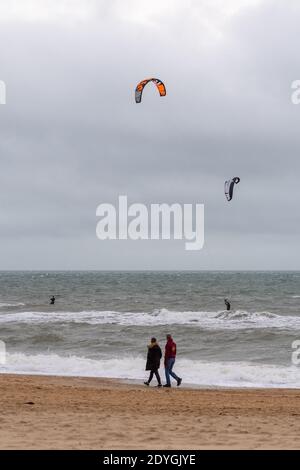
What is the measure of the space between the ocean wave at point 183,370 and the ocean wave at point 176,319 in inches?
455

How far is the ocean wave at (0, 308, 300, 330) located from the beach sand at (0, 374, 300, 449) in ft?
56.5

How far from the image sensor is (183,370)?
19.5 m

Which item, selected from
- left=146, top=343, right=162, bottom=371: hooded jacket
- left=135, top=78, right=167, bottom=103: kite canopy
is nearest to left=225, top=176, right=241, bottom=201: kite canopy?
left=135, top=78, right=167, bottom=103: kite canopy

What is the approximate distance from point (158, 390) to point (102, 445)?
7.70m

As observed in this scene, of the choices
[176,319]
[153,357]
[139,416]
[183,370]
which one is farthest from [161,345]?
[139,416]

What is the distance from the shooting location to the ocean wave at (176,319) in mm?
33750

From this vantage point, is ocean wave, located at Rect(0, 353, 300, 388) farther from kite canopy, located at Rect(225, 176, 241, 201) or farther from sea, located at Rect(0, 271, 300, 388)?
kite canopy, located at Rect(225, 176, 241, 201)

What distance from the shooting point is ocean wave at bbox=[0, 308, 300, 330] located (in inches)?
1329

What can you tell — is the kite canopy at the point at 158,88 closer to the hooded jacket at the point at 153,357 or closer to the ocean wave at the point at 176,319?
the hooded jacket at the point at 153,357

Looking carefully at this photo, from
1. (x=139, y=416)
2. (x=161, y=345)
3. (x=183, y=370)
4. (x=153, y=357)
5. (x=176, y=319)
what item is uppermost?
(x=176, y=319)

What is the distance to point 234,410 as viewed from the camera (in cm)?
1185

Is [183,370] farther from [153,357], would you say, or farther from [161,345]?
[161,345]

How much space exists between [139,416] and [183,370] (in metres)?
8.99
